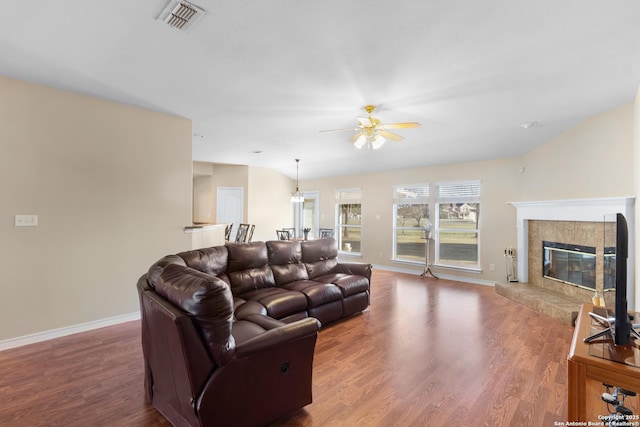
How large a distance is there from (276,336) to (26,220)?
3202mm

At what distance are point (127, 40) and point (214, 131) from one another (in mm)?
2678

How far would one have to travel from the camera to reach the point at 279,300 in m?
3.28

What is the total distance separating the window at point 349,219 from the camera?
8406mm

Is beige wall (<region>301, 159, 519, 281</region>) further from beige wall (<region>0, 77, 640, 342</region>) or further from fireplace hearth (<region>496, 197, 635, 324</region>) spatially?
beige wall (<region>0, 77, 640, 342</region>)

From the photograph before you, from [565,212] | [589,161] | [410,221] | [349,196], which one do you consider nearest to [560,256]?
[565,212]

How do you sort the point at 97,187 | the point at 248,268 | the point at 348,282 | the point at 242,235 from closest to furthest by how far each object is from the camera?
the point at 97,187 < the point at 248,268 < the point at 348,282 < the point at 242,235

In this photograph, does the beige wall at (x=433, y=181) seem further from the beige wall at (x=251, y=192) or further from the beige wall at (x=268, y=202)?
the beige wall at (x=251, y=192)

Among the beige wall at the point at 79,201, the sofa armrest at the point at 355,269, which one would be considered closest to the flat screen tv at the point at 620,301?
the sofa armrest at the point at 355,269

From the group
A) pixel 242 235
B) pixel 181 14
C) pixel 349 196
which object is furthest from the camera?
pixel 349 196

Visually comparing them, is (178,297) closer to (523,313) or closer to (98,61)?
(98,61)

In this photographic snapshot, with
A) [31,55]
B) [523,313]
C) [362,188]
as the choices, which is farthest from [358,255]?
[31,55]

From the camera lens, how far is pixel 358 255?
8.28 meters

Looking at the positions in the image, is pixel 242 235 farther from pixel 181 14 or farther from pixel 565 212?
pixel 565 212

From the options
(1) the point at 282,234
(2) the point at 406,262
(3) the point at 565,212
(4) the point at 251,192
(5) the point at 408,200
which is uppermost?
(4) the point at 251,192
